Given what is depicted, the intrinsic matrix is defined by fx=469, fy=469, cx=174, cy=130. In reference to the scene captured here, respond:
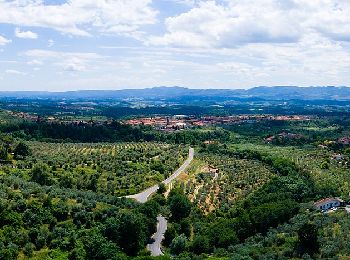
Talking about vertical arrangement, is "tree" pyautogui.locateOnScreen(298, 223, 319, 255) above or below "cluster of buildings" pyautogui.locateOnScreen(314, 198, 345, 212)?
above

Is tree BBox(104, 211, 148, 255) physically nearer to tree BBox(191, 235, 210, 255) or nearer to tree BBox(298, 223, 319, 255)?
tree BBox(191, 235, 210, 255)

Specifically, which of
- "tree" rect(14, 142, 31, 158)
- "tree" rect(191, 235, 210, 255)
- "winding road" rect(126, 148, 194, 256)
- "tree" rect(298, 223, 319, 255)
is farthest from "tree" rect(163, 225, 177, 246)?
"tree" rect(14, 142, 31, 158)

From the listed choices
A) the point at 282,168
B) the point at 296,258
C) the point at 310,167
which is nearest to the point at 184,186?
the point at 282,168

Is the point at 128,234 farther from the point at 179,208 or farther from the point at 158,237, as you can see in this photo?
the point at 179,208

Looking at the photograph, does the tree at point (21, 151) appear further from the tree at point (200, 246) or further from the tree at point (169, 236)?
the tree at point (200, 246)

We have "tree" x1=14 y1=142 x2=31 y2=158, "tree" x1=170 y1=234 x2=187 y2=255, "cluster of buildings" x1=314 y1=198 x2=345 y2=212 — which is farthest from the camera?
"tree" x1=14 y1=142 x2=31 y2=158

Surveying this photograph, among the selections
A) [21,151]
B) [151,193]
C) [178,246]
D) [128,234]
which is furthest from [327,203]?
[21,151]

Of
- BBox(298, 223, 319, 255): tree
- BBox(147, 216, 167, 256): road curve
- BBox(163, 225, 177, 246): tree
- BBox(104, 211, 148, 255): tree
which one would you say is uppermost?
BBox(298, 223, 319, 255): tree

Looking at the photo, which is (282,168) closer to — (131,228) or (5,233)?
(131,228)
